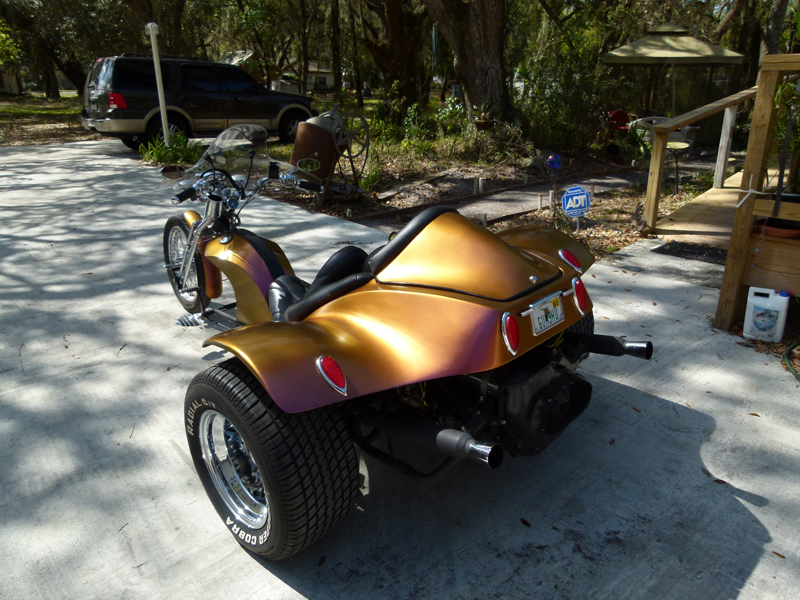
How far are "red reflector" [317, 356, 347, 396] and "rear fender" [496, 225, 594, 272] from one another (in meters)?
1.25

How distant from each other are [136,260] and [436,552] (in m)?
4.53

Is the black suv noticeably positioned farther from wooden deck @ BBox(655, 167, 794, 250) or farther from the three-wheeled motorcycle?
the three-wheeled motorcycle

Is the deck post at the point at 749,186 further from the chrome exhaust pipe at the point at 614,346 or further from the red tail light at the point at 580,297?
the red tail light at the point at 580,297

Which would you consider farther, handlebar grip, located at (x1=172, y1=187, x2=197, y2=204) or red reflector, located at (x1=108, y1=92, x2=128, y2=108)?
red reflector, located at (x1=108, y1=92, x2=128, y2=108)

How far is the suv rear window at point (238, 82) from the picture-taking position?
490 inches

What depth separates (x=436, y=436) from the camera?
1.96 metres

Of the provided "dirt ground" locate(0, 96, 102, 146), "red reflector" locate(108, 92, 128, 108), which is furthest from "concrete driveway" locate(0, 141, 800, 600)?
"dirt ground" locate(0, 96, 102, 146)

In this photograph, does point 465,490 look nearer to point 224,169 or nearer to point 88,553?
point 88,553

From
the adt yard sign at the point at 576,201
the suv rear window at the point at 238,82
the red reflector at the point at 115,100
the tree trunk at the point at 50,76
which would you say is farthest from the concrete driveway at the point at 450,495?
the tree trunk at the point at 50,76

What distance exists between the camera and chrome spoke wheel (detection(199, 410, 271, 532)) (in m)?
2.31

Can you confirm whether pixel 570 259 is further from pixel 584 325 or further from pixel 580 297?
pixel 584 325

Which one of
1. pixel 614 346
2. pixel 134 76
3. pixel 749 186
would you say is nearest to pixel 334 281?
pixel 614 346

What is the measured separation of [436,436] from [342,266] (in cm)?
93

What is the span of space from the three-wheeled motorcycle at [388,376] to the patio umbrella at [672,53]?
43.1 feet
